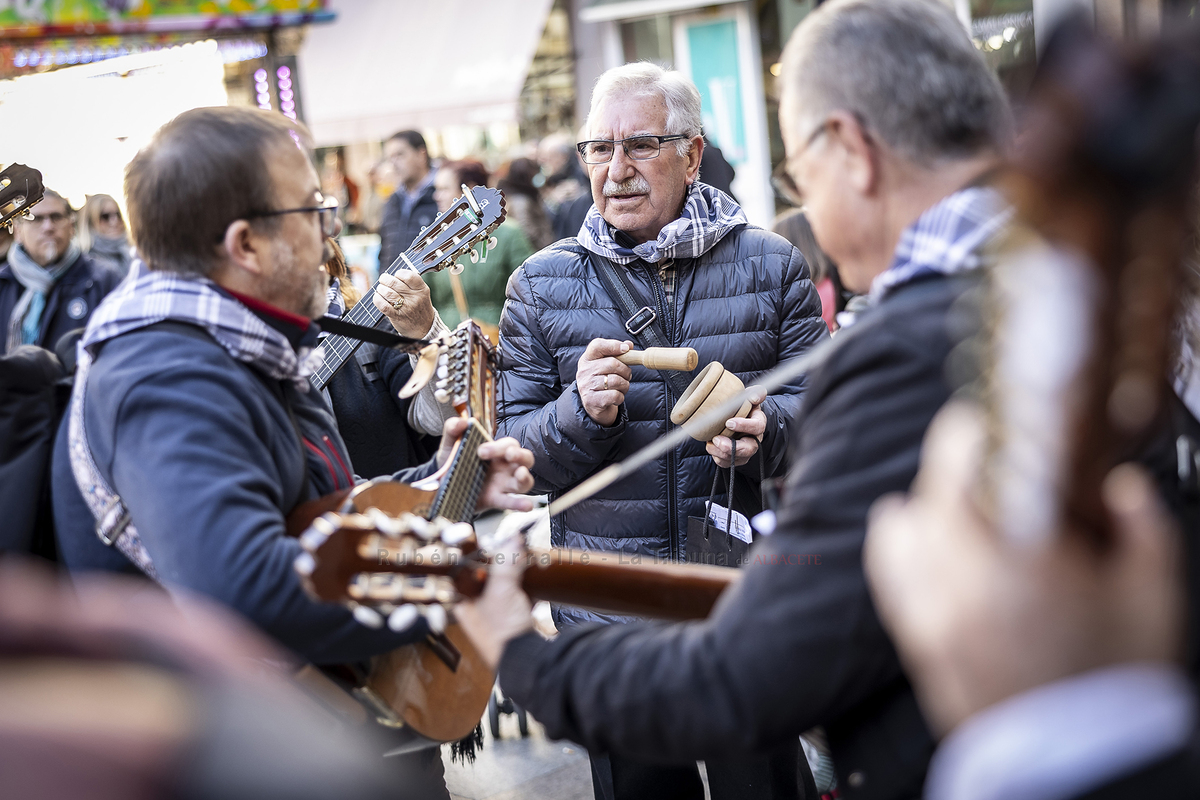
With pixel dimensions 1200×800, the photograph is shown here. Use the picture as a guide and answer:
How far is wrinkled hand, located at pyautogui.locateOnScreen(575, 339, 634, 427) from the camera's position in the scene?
238 centimetres

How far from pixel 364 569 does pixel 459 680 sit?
585 millimetres

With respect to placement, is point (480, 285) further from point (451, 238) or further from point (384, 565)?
point (384, 565)

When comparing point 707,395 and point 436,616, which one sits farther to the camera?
point 707,395

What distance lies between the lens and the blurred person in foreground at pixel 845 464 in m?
1.13

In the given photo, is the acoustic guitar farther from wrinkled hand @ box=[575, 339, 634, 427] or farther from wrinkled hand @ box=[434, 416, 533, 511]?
wrinkled hand @ box=[575, 339, 634, 427]

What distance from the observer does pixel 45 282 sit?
4.68m

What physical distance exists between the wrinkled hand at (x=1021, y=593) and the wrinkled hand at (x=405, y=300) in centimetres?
219

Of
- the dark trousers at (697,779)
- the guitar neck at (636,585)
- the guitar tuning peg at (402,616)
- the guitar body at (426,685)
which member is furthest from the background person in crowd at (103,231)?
the guitar tuning peg at (402,616)

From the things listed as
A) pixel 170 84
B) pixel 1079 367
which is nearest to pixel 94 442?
pixel 170 84

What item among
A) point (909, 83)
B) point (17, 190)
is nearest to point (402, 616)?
point (909, 83)

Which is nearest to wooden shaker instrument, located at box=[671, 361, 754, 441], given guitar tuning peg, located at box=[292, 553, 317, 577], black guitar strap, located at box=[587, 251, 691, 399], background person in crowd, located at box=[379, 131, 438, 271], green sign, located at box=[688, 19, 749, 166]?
black guitar strap, located at box=[587, 251, 691, 399]

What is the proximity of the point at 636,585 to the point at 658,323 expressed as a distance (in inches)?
42.5

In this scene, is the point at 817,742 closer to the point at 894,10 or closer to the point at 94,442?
the point at 894,10

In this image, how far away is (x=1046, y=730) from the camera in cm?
76
